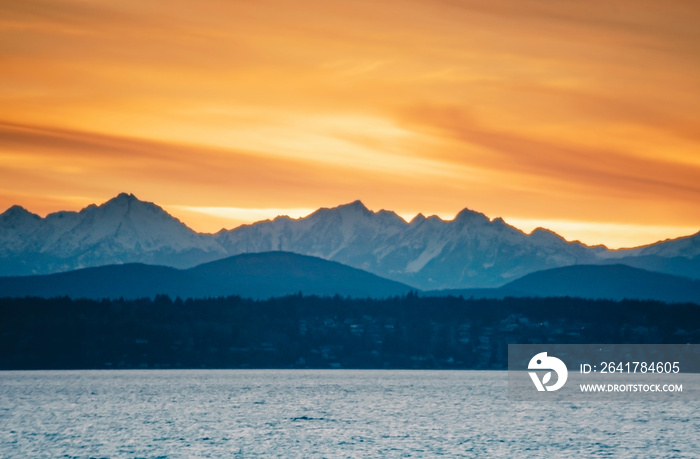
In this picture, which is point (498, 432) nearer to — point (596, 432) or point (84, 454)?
point (596, 432)

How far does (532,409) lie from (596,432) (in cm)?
5286

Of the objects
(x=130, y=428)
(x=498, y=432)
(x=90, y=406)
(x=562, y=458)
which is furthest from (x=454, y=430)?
(x=90, y=406)

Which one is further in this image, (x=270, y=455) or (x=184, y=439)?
(x=184, y=439)

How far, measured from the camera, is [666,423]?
500ft

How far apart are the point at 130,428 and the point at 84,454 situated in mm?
31783

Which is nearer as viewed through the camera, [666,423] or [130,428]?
[130,428]

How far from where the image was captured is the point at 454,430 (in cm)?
14000

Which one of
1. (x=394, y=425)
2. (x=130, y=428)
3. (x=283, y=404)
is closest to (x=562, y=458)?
(x=394, y=425)

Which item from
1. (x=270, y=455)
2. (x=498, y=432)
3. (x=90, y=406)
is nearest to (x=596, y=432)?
(x=498, y=432)

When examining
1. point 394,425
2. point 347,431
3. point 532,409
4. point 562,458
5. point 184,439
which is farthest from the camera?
point 532,409

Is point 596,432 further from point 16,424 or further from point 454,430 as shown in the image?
point 16,424

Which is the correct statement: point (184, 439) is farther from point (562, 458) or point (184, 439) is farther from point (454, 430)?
point (562, 458)

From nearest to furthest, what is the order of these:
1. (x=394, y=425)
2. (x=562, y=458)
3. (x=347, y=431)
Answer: (x=562, y=458) → (x=347, y=431) → (x=394, y=425)

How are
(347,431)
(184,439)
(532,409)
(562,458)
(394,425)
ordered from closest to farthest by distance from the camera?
(562,458) → (184,439) → (347,431) → (394,425) → (532,409)
